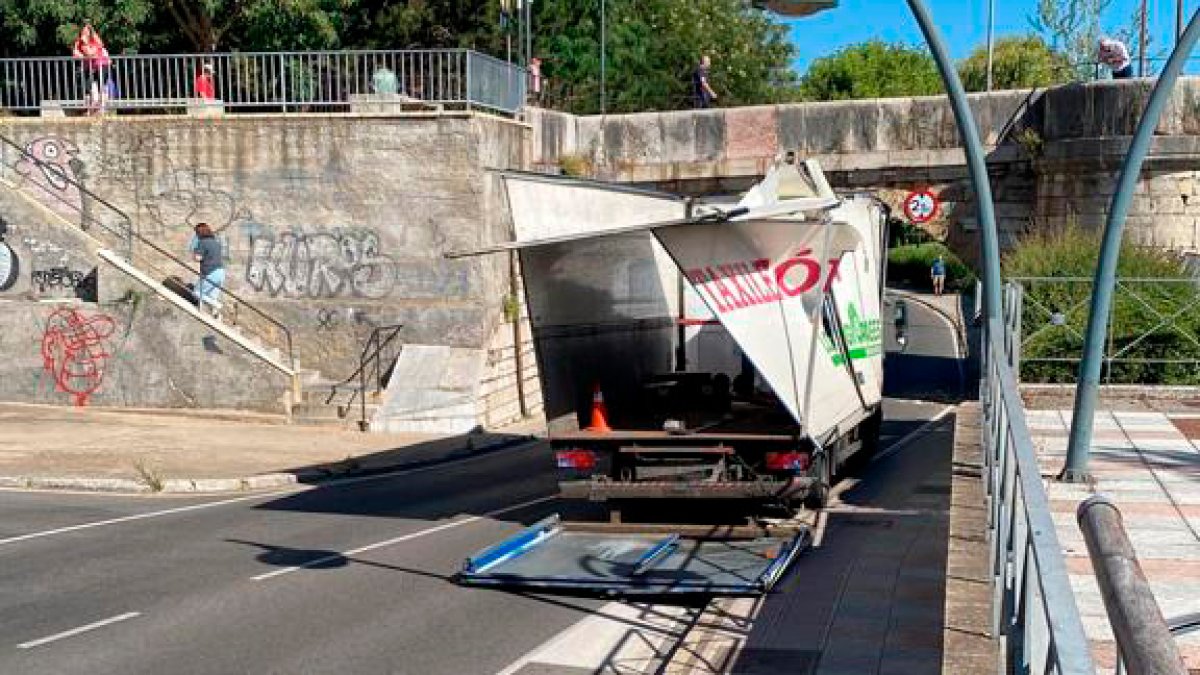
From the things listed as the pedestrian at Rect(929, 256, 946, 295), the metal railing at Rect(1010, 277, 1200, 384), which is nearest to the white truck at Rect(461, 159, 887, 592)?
the metal railing at Rect(1010, 277, 1200, 384)

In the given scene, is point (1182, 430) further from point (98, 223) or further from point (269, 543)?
point (98, 223)

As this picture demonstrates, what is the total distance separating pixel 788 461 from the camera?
12.0m

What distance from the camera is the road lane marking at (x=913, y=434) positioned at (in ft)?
62.0

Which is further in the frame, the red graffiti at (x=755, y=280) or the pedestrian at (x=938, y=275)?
the pedestrian at (x=938, y=275)

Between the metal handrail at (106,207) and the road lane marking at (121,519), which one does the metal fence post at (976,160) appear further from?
the metal handrail at (106,207)

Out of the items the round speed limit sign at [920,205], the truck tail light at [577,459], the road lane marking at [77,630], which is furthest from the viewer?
the round speed limit sign at [920,205]

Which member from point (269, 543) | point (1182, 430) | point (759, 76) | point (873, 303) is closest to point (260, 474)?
point (269, 543)

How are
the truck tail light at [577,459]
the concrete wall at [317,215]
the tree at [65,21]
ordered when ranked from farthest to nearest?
1. the tree at [65,21]
2. the concrete wall at [317,215]
3. the truck tail light at [577,459]

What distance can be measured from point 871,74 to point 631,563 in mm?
66137

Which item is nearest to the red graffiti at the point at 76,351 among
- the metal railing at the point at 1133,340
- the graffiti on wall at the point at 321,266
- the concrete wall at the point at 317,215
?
the concrete wall at the point at 317,215

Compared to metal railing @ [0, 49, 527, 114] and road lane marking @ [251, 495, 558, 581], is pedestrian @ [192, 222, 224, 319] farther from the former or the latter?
road lane marking @ [251, 495, 558, 581]

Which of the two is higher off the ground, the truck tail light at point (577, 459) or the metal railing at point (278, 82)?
the metal railing at point (278, 82)

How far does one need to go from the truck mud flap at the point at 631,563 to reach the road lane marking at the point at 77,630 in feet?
8.19

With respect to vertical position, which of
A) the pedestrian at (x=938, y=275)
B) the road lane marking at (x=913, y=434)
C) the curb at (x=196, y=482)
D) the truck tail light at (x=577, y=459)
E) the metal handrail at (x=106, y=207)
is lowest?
the road lane marking at (x=913, y=434)
